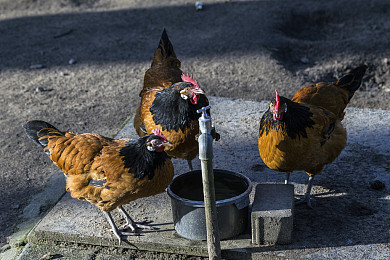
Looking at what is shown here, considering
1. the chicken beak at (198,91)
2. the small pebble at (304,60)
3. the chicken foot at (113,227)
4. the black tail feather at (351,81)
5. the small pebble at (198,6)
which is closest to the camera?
the chicken foot at (113,227)

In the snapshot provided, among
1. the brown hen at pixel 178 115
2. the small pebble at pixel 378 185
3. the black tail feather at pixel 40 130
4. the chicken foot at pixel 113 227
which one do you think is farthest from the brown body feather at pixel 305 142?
the black tail feather at pixel 40 130

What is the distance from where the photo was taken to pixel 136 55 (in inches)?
299

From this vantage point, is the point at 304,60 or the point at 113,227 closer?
the point at 113,227

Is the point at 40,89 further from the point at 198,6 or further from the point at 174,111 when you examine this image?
the point at 198,6

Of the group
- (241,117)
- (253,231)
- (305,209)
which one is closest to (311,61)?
(241,117)

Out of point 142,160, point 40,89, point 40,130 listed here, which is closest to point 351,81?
point 142,160

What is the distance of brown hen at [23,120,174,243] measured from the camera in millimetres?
3317

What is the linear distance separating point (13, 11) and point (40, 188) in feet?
21.3

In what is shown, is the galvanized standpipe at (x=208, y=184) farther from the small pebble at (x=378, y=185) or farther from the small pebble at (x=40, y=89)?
the small pebble at (x=40, y=89)

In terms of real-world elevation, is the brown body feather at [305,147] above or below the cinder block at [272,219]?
above

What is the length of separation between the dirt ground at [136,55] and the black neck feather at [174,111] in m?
1.54

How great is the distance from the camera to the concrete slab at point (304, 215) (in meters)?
3.31

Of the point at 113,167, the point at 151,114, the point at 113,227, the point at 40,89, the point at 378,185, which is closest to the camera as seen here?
the point at 113,167

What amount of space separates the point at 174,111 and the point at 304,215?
136 centimetres
